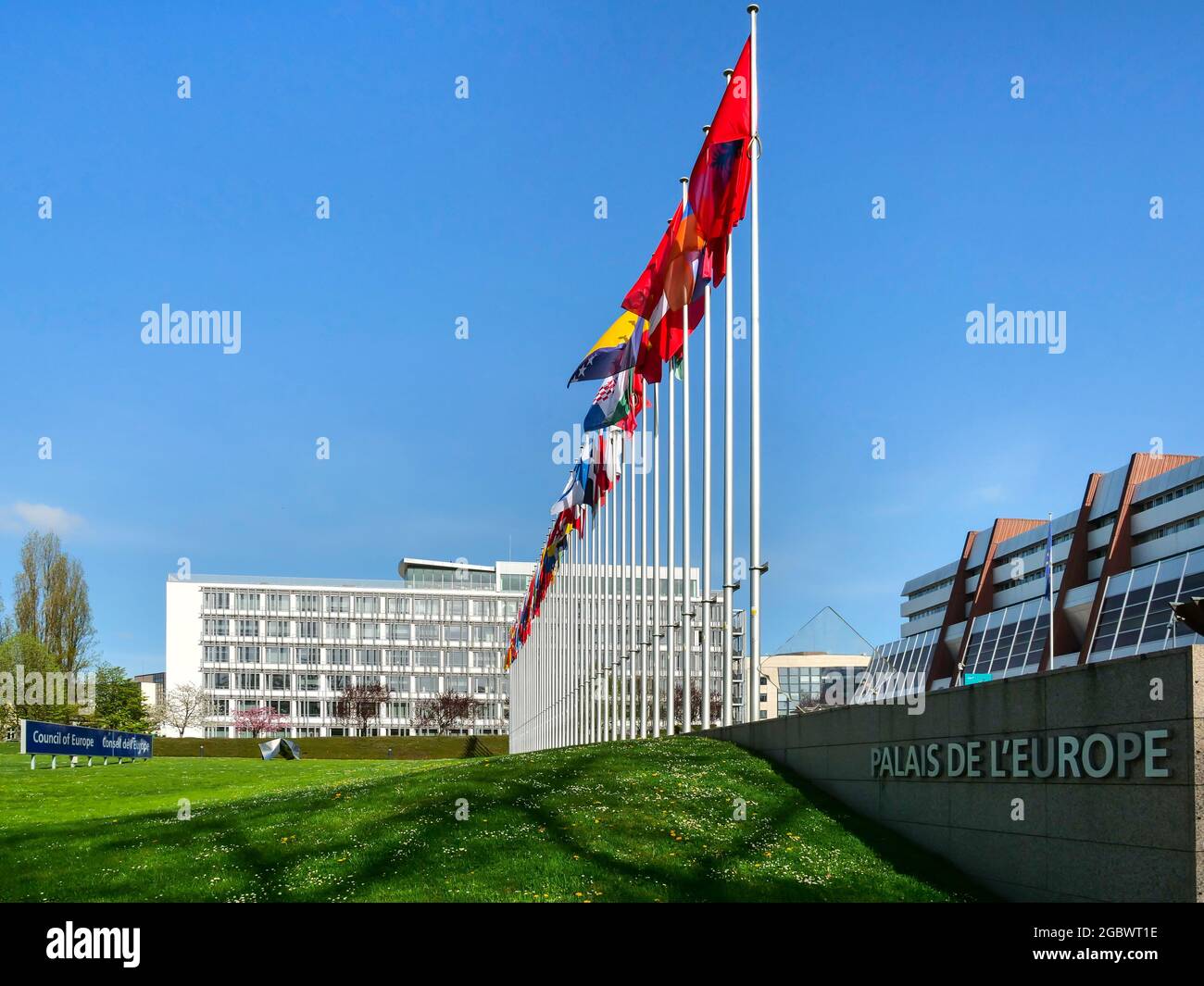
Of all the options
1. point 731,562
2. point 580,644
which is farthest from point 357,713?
point 731,562

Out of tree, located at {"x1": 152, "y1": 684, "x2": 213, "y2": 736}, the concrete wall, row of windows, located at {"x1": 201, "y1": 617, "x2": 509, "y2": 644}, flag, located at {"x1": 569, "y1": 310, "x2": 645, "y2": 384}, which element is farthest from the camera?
row of windows, located at {"x1": 201, "y1": 617, "x2": 509, "y2": 644}

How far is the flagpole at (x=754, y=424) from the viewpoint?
22875 millimetres

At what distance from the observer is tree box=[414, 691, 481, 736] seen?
132 meters

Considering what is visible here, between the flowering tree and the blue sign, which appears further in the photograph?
the flowering tree

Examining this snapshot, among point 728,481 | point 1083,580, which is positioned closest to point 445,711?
point 1083,580

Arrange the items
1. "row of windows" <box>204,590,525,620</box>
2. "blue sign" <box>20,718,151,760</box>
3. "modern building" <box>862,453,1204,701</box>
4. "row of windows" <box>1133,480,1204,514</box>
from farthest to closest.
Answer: "row of windows" <box>204,590,525,620</box>, "row of windows" <box>1133,480,1204,514</box>, "modern building" <box>862,453,1204,701</box>, "blue sign" <box>20,718,151,760</box>

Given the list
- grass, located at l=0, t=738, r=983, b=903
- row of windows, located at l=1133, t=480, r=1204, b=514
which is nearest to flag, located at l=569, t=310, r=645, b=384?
grass, located at l=0, t=738, r=983, b=903

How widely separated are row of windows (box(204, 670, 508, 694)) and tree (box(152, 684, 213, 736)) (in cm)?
333

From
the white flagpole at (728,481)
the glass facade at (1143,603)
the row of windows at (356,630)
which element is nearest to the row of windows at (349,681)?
the row of windows at (356,630)

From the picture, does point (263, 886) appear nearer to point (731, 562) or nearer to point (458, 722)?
point (731, 562)

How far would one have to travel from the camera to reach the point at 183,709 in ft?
434

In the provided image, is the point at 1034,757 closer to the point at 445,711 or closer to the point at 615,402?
the point at 615,402

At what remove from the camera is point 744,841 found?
1488cm

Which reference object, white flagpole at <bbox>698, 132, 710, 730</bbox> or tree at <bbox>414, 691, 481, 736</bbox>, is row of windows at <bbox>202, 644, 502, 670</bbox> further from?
white flagpole at <bbox>698, 132, 710, 730</bbox>
